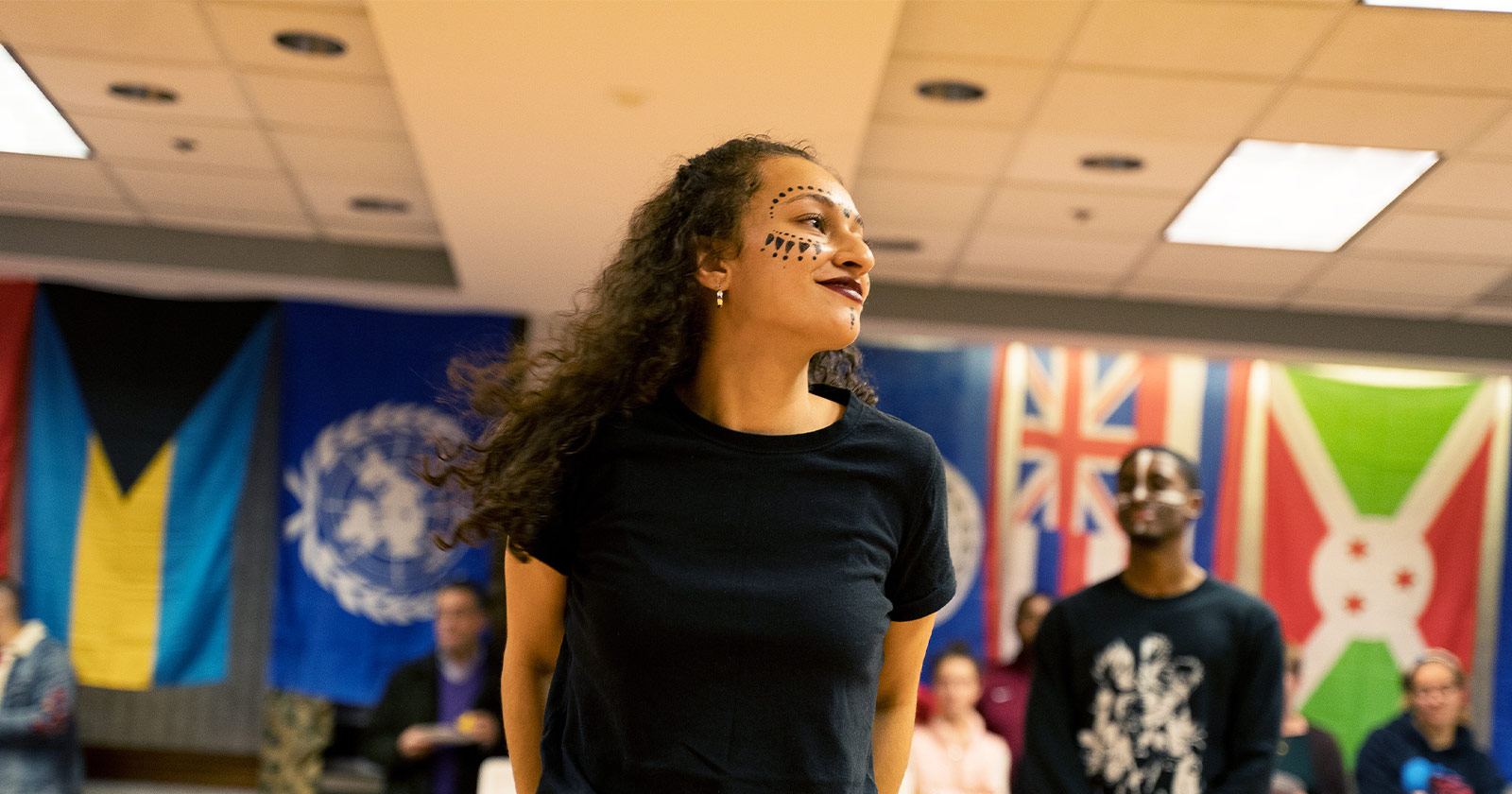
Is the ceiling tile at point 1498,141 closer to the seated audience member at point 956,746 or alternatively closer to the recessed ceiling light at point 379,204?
the seated audience member at point 956,746

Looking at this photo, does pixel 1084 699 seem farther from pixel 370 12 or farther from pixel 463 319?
pixel 463 319

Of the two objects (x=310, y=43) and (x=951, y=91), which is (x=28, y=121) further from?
(x=951, y=91)

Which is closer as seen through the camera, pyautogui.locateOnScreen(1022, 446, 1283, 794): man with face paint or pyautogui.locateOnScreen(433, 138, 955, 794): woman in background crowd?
pyautogui.locateOnScreen(433, 138, 955, 794): woman in background crowd

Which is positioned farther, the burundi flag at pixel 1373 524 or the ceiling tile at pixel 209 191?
the burundi flag at pixel 1373 524

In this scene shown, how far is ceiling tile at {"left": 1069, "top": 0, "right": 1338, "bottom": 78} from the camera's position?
4.29m

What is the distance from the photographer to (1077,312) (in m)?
7.75

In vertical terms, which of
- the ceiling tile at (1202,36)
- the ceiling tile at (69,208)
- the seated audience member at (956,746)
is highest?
the ceiling tile at (1202,36)

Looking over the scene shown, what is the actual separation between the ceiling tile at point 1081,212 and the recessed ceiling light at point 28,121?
411 centimetres

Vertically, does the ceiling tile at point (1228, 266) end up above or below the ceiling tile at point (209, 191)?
above

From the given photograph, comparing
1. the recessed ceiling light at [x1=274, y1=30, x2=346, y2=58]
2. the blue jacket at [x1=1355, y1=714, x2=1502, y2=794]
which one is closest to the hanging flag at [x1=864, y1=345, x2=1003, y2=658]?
the blue jacket at [x1=1355, y1=714, x2=1502, y2=794]

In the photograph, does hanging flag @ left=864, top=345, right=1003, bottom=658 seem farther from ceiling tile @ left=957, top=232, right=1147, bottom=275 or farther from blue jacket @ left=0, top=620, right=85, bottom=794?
blue jacket @ left=0, top=620, right=85, bottom=794

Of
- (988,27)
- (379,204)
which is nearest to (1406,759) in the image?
(988,27)

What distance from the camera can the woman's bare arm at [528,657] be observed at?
1485 millimetres

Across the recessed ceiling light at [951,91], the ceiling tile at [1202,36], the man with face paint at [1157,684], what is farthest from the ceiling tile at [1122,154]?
the man with face paint at [1157,684]
